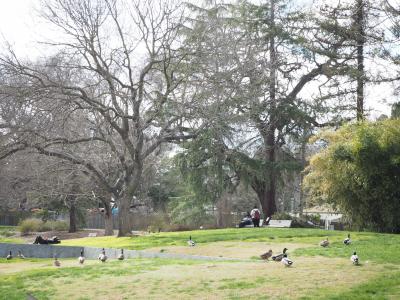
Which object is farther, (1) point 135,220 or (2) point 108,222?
(1) point 135,220

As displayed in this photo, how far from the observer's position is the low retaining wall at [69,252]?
18092 millimetres

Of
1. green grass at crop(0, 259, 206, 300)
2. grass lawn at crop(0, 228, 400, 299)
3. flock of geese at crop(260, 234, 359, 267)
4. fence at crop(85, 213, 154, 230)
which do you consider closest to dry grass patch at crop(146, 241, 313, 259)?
grass lawn at crop(0, 228, 400, 299)

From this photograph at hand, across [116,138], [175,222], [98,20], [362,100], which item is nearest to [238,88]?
[98,20]

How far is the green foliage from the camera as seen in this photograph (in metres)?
22.6

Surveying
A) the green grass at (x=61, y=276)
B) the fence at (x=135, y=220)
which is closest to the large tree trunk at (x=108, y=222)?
the fence at (x=135, y=220)

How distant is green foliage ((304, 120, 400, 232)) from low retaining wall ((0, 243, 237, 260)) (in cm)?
916

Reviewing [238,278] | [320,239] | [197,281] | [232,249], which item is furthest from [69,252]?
[238,278]

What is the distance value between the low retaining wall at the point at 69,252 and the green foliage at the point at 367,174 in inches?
361

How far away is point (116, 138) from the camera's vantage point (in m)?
31.1

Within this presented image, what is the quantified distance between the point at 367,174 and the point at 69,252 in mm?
12779

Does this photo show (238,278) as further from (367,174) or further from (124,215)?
(124,215)

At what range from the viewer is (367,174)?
2277 cm

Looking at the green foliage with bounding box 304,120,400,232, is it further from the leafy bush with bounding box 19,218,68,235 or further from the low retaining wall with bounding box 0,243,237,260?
the leafy bush with bounding box 19,218,68,235

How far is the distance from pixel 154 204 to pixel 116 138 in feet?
72.8
